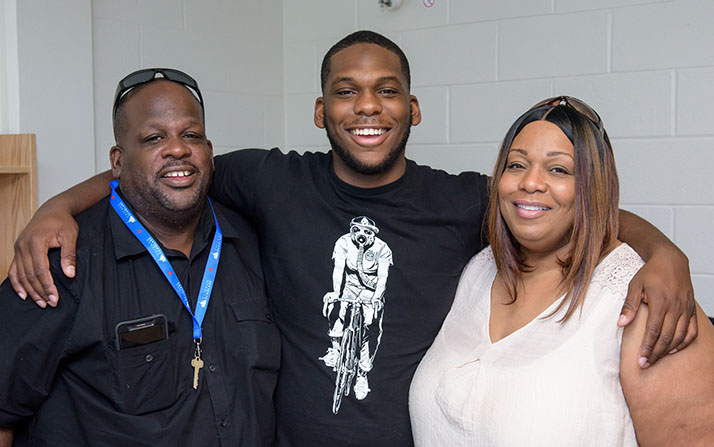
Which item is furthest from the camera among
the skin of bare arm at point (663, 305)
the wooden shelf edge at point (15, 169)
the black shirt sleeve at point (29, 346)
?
the wooden shelf edge at point (15, 169)

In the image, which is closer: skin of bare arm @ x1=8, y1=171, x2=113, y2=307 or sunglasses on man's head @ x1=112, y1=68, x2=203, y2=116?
skin of bare arm @ x1=8, y1=171, x2=113, y2=307

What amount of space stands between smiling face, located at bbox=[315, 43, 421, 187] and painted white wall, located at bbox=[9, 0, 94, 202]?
122 centimetres

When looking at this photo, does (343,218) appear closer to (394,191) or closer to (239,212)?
(394,191)

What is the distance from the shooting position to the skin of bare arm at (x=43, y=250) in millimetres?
1577

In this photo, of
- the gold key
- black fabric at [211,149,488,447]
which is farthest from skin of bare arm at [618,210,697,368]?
the gold key

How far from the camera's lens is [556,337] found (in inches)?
61.7

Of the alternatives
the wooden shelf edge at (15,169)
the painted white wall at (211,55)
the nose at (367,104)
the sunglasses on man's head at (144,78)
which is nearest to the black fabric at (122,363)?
the sunglasses on man's head at (144,78)

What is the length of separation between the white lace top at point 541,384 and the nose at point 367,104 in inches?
24.9

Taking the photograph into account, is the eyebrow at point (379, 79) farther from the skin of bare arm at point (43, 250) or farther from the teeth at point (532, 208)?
the skin of bare arm at point (43, 250)

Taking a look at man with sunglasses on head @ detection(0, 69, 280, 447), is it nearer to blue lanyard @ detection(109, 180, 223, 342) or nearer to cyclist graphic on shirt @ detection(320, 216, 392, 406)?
blue lanyard @ detection(109, 180, 223, 342)

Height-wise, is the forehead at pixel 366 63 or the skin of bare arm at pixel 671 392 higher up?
the forehead at pixel 366 63

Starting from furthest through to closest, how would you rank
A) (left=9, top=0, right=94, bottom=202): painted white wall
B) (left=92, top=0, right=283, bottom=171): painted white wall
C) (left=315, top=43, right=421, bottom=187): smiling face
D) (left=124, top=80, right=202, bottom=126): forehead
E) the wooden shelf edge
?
(left=92, top=0, right=283, bottom=171): painted white wall → (left=9, top=0, right=94, bottom=202): painted white wall → the wooden shelf edge → (left=315, top=43, right=421, bottom=187): smiling face → (left=124, top=80, right=202, bottom=126): forehead

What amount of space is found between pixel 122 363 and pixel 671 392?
122cm

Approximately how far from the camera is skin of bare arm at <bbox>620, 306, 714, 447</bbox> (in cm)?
143
